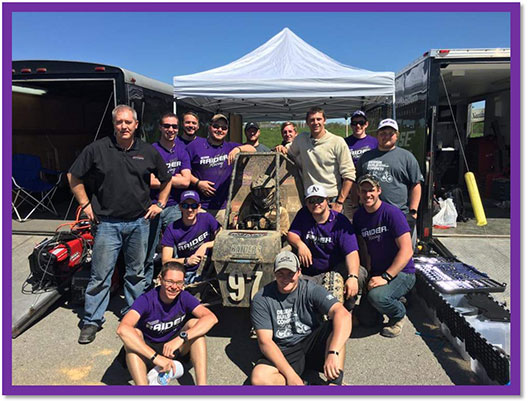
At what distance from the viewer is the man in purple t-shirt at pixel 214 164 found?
489 cm

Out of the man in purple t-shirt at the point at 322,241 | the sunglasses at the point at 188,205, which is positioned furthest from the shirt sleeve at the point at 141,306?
the man in purple t-shirt at the point at 322,241

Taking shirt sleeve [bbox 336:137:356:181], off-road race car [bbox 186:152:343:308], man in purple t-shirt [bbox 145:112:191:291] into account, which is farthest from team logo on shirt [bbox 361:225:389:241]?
man in purple t-shirt [bbox 145:112:191:291]

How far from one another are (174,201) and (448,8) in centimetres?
340

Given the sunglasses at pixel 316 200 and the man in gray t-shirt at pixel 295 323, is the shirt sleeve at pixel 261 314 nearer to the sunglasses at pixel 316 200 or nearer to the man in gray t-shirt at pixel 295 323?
the man in gray t-shirt at pixel 295 323

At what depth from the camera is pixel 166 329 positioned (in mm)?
3172

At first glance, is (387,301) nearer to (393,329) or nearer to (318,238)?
(393,329)

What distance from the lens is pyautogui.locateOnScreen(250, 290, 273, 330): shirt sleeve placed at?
298cm

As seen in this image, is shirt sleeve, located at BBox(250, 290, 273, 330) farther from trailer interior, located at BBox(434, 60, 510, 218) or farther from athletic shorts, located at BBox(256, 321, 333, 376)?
trailer interior, located at BBox(434, 60, 510, 218)

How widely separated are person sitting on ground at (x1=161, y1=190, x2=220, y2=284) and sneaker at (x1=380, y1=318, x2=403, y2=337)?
193 cm

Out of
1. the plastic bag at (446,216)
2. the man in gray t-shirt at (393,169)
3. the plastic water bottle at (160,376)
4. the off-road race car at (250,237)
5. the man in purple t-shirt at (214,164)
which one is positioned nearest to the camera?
the plastic water bottle at (160,376)

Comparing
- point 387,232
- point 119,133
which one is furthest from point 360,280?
point 119,133

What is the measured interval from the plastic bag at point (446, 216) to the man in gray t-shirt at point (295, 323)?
5.49 m

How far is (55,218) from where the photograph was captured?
28.6 ft

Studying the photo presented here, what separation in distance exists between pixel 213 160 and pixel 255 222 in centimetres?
99
